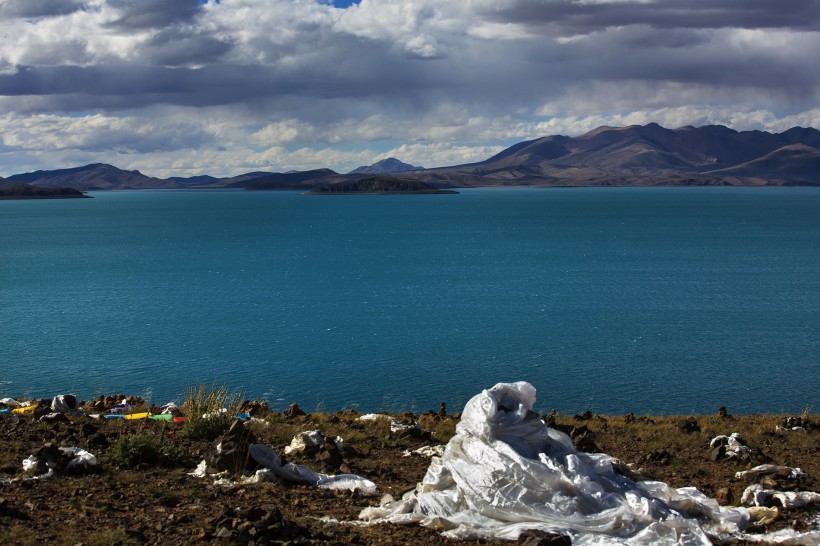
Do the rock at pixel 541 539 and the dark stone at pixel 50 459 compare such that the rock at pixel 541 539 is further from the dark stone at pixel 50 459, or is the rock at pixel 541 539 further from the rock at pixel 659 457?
the dark stone at pixel 50 459

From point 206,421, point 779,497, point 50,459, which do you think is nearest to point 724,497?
point 779,497

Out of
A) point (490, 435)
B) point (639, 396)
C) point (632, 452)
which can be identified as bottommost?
point (639, 396)

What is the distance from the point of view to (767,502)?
1102 centimetres

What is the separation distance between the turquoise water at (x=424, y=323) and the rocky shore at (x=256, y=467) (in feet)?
39.6

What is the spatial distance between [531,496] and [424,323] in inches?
1382

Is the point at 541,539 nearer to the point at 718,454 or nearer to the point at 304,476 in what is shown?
the point at 304,476

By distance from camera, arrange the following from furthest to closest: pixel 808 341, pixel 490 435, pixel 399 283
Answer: pixel 399 283
pixel 808 341
pixel 490 435

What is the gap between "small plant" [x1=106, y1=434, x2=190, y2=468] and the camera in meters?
12.2

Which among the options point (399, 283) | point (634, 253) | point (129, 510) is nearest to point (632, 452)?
point (129, 510)

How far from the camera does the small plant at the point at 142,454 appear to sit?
1220 centimetres

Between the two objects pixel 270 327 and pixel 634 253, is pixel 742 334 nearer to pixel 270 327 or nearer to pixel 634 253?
pixel 270 327

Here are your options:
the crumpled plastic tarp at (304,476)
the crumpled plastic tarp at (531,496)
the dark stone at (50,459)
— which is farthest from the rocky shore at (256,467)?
the crumpled plastic tarp at (531,496)

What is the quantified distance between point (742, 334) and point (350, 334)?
62.0 ft

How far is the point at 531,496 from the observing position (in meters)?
10.1
